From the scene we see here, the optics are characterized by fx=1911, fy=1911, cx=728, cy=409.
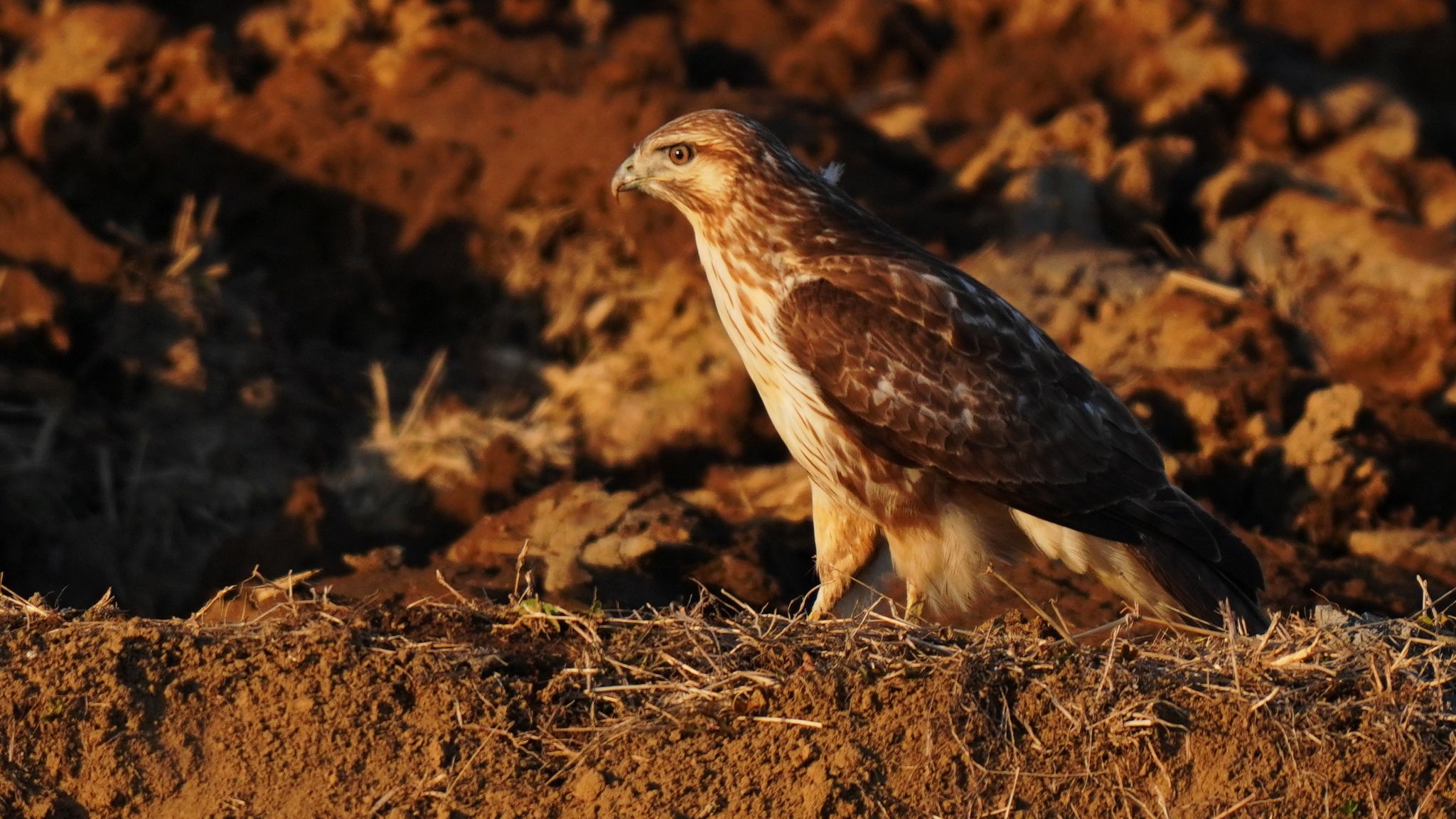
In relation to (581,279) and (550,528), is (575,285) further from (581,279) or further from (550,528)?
(550,528)

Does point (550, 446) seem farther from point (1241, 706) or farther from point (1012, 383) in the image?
point (1241, 706)

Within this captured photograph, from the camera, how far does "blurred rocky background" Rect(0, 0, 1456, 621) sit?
316 inches

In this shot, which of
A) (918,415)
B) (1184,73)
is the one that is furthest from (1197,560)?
(1184,73)

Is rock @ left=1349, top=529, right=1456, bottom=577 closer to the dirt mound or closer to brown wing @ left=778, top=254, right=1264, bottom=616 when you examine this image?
brown wing @ left=778, top=254, right=1264, bottom=616

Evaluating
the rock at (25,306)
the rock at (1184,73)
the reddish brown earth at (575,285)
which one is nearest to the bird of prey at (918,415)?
the reddish brown earth at (575,285)

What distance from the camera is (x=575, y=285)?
1062 cm

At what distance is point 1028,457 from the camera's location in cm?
600

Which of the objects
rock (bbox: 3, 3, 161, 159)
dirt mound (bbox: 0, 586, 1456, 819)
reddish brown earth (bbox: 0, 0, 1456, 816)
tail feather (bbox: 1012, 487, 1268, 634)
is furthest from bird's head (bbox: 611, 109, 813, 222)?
rock (bbox: 3, 3, 161, 159)

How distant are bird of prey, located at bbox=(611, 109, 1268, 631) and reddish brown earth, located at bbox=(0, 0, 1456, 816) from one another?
0.51m

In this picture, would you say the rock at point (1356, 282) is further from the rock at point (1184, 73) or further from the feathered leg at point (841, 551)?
the feathered leg at point (841, 551)

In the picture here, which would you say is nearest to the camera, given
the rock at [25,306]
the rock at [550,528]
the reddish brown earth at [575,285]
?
the rock at [550,528]

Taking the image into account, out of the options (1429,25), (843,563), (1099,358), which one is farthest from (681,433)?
(1429,25)

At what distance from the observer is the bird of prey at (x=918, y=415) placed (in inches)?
231

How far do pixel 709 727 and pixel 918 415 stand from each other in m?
1.53
